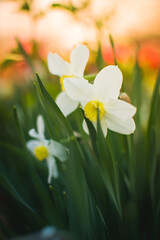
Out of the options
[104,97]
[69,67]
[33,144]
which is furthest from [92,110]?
[33,144]

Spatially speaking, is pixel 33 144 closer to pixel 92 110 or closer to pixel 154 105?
pixel 92 110

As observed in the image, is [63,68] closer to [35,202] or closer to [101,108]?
[101,108]

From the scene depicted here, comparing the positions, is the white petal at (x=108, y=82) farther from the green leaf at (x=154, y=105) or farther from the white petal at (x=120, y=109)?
the green leaf at (x=154, y=105)

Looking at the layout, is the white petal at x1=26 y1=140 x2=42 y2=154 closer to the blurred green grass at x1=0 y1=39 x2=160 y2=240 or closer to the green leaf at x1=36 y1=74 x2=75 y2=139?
the blurred green grass at x1=0 y1=39 x2=160 y2=240

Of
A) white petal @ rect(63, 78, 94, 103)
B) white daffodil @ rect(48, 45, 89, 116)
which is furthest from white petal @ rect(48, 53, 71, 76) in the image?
white petal @ rect(63, 78, 94, 103)

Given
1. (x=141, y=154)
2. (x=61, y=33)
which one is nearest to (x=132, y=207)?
(x=141, y=154)
